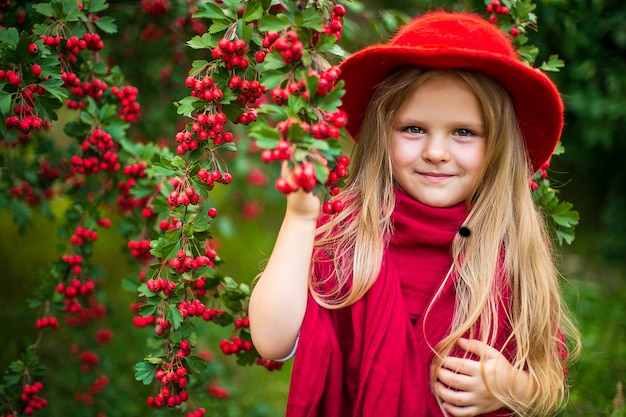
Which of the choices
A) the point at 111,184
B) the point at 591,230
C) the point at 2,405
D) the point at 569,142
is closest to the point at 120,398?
the point at 2,405

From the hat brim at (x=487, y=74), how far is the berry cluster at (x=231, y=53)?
0.28 meters

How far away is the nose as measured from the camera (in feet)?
5.17

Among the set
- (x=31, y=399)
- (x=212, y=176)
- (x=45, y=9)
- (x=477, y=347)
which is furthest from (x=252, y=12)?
(x=31, y=399)

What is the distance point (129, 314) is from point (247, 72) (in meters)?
2.57

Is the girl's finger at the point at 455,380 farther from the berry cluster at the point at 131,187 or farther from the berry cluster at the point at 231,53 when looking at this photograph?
the berry cluster at the point at 131,187

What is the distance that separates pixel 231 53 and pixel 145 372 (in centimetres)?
80

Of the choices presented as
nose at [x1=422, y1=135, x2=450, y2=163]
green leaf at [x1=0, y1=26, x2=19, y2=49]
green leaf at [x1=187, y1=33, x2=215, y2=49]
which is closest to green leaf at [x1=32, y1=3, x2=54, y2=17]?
green leaf at [x1=0, y1=26, x2=19, y2=49]

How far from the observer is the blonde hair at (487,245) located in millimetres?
1600

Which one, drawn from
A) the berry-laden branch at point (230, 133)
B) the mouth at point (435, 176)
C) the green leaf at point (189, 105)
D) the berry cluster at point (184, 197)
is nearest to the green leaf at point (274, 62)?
the berry-laden branch at point (230, 133)

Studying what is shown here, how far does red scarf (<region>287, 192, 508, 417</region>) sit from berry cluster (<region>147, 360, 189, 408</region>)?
0.28m

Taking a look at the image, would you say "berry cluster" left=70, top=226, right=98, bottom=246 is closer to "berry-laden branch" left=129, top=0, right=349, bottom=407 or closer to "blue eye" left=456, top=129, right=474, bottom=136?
"berry-laden branch" left=129, top=0, right=349, bottom=407

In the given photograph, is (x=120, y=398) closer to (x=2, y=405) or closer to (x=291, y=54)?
(x=2, y=405)

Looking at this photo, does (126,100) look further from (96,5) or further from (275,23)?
(275,23)

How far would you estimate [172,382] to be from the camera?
1657 mm
